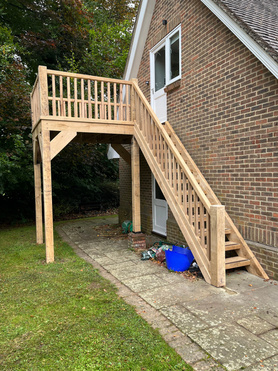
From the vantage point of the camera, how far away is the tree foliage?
9328 millimetres

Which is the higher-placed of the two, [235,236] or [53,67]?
[53,67]

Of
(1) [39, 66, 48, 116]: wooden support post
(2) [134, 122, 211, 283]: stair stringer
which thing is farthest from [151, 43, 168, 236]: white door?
(1) [39, 66, 48, 116]: wooden support post

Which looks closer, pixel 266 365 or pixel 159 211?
pixel 266 365

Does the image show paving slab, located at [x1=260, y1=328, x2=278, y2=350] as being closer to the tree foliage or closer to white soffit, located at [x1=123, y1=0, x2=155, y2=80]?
white soffit, located at [x1=123, y1=0, x2=155, y2=80]

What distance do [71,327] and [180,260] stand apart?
2250mm

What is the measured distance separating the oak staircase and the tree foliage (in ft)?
10.3

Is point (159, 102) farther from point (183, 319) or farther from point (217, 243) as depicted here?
point (183, 319)

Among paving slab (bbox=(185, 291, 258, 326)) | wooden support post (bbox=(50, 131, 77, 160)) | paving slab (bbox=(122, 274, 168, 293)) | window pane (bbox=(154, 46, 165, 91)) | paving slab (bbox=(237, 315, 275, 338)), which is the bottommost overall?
paving slab (bbox=(122, 274, 168, 293))

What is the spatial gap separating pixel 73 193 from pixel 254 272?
34.2ft

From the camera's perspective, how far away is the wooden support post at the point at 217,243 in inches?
154

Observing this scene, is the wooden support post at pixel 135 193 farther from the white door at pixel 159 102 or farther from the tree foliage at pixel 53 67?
the tree foliage at pixel 53 67

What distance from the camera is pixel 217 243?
3.93 meters

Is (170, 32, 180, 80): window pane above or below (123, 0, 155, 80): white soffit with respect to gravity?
below

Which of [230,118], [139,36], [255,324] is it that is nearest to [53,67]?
[139,36]
